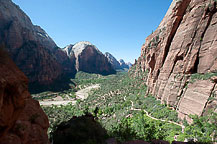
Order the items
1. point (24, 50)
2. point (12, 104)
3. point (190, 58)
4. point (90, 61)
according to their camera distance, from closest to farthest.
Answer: point (12, 104), point (190, 58), point (24, 50), point (90, 61)

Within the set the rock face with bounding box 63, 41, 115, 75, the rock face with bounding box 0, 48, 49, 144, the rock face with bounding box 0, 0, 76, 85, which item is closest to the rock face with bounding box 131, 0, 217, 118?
the rock face with bounding box 0, 48, 49, 144

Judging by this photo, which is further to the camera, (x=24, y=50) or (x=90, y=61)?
(x=90, y=61)

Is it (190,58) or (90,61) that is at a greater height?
(90,61)

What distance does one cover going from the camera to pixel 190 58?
15.0 m

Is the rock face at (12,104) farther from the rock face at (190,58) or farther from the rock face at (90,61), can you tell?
the rock face at (90,61)

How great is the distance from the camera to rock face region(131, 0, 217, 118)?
12.4 metres

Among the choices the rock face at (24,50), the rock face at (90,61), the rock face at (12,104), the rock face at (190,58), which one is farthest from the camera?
the rock face at (90,61)

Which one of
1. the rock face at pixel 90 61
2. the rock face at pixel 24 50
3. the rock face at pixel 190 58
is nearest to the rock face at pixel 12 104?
the rock face at pixel 190 58

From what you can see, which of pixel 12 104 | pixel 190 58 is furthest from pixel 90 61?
pixel 12 104

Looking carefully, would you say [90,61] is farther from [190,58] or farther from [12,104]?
[12,104]

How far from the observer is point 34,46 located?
6806cm

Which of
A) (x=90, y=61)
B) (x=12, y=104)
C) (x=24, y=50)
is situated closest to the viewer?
(x=12, y=104)

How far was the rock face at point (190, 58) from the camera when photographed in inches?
488

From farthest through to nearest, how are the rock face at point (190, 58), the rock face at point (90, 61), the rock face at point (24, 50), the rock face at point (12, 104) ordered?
the rock face at point (90, 61), the rock face at point (24, 50), the rock face at point (190, 58), the rock face at point (12, 104)
